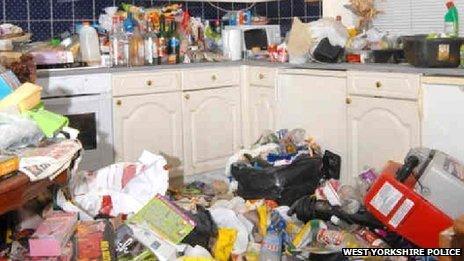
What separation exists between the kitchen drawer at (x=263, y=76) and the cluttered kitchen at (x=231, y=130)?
12 mm

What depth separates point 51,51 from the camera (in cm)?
340

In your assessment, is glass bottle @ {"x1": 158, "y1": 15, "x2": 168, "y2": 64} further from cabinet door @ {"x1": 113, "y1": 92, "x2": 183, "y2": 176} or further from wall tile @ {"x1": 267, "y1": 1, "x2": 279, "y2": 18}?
wall tile @ {"x1": 267, "y1": 1, "x2": 279, "y2": 18}

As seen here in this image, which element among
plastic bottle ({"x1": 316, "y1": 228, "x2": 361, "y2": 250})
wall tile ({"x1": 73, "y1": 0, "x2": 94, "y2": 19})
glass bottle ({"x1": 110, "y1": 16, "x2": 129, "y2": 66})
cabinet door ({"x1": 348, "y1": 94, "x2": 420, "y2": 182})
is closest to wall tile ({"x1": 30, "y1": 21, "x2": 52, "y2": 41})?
wall tile ({"x1": 73, "y1": 0, "x2": 94, "y2": 19})

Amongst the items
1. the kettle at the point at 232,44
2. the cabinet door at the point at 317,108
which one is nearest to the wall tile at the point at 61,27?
the kettle at the point at 232,44

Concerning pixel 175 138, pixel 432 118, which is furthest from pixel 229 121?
pixel 432 118

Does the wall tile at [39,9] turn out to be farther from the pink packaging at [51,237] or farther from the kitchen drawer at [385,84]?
the pink packaging at [51,237]

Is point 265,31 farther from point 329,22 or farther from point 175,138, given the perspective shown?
point 175,138

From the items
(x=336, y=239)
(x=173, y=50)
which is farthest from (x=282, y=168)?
(x=173, y=50)

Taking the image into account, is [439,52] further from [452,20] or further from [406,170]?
[406,170]

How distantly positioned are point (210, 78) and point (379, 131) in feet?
4.05

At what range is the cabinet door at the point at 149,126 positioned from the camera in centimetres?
351

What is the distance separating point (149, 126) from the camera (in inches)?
143

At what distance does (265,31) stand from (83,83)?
4.88ft

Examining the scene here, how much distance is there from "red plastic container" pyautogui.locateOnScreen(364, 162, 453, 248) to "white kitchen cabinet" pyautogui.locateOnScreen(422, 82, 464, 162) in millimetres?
367
